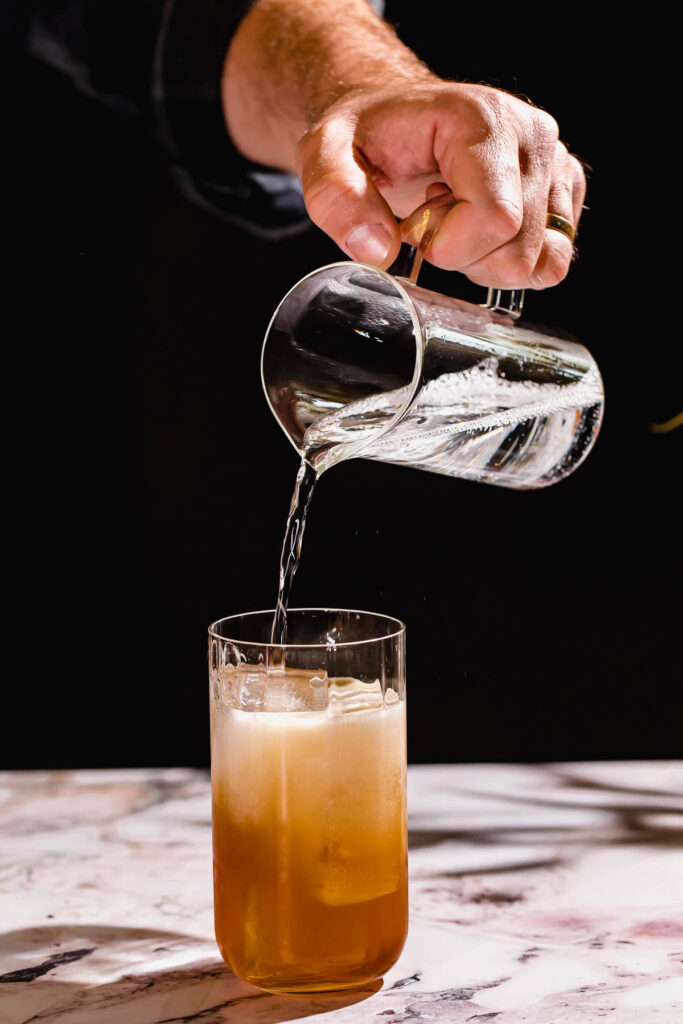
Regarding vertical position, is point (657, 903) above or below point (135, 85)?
below

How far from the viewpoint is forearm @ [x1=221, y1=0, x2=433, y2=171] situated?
130 centimetres

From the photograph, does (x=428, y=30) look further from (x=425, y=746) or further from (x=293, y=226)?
(x=425, y=746)

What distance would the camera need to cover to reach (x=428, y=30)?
6.18 ft

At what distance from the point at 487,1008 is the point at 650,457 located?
1.29 m

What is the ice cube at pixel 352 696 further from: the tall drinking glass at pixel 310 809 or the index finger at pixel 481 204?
the index finger at pixel 481 204

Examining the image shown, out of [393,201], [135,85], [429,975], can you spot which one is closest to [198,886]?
[429,975]

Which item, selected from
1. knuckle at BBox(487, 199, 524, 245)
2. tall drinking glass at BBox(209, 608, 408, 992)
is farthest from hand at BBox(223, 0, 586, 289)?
tall drinking glass at BBox(209, 608, 408, 992)

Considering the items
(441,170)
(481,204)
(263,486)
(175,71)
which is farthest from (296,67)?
(263,486)

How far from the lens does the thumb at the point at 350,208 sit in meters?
1.01

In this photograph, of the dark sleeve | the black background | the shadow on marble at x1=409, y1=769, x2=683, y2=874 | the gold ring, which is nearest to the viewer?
the gold ring

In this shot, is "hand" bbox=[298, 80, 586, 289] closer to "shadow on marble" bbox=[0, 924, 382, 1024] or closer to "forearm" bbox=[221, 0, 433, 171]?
"forearm" bbox=[221, 0, 433, 171]

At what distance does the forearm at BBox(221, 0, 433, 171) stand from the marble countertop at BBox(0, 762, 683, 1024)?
828 millimetres

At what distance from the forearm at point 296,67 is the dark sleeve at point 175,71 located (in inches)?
1.2

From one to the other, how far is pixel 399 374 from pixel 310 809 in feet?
1.35
